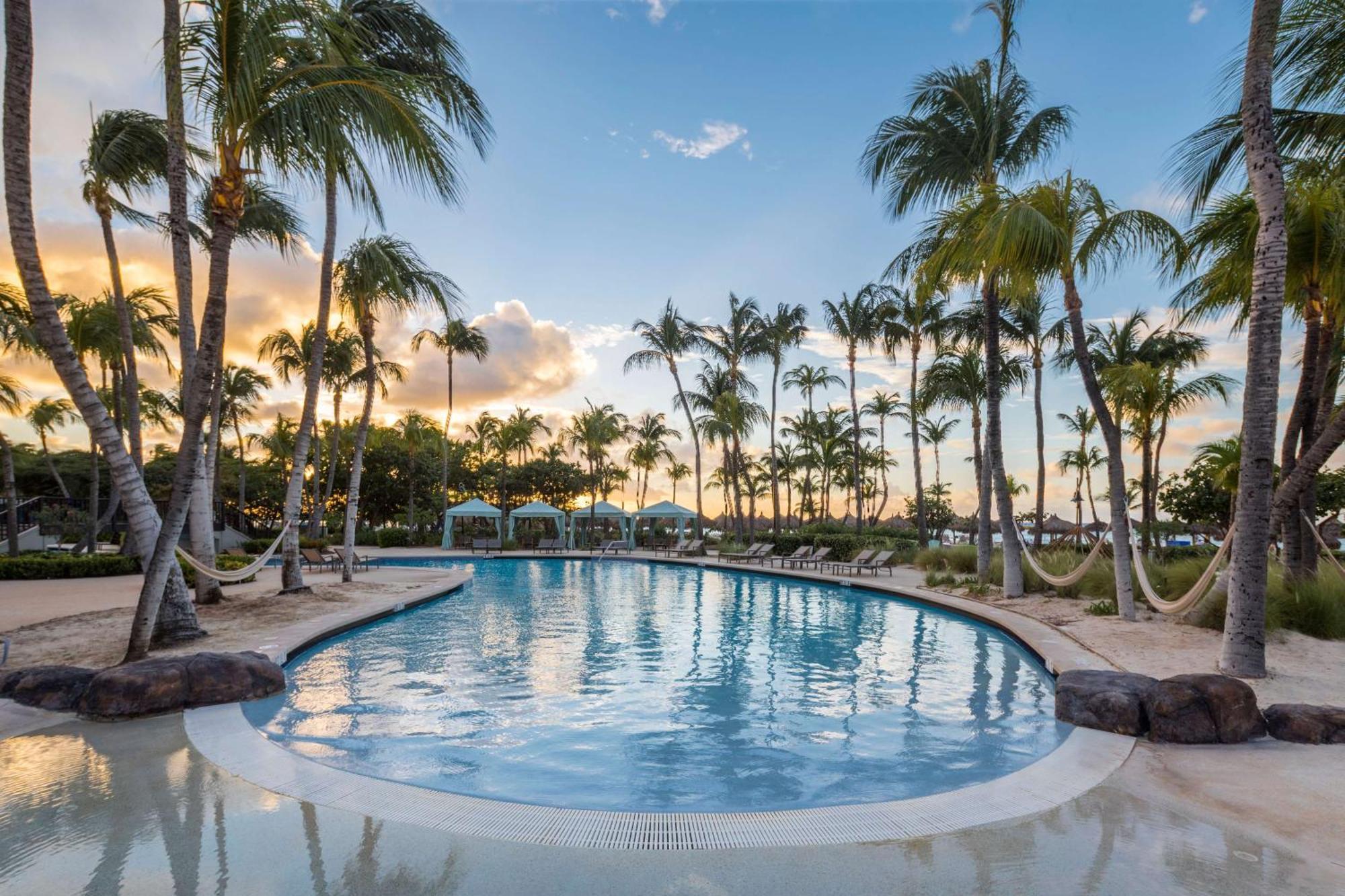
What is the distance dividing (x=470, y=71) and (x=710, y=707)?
35.3 feet

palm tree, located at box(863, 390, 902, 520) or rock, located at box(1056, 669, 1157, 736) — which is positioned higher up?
Result: palm tree, located at box(863, 390, 902, 520)

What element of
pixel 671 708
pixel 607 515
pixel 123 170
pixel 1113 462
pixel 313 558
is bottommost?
pixel 671 708

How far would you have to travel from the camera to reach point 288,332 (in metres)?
22.3

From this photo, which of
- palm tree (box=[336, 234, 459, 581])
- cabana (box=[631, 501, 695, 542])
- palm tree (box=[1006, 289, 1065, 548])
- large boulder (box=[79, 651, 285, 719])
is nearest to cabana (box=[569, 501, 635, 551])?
cabana (box=[631, 501, 695, 542])

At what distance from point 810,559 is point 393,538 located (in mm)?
21516

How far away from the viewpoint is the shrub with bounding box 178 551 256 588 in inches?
536

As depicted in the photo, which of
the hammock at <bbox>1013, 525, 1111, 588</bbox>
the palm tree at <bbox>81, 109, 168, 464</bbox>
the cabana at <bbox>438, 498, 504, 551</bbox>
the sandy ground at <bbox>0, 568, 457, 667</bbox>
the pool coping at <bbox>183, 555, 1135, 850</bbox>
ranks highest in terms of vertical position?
the palm tree at <bbox>81, 109, 168, 464</bbox>

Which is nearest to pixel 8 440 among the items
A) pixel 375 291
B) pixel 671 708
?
pixel 375 291

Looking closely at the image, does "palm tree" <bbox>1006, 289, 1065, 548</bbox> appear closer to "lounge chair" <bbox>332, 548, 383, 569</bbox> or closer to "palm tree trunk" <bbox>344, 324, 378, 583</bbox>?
"palm tree trunk" <bbox>344, 324, 378, 583</bbox>

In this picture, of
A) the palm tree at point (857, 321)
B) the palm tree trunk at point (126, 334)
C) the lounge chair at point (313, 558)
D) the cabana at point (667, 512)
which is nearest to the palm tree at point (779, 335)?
the palm tree at point (857, 321)

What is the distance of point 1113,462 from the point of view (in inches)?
408

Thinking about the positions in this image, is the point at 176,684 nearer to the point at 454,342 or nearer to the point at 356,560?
the point at 356,560

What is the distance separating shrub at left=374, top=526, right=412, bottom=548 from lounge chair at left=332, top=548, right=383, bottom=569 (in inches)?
371

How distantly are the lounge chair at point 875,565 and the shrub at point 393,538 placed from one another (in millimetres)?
22154
